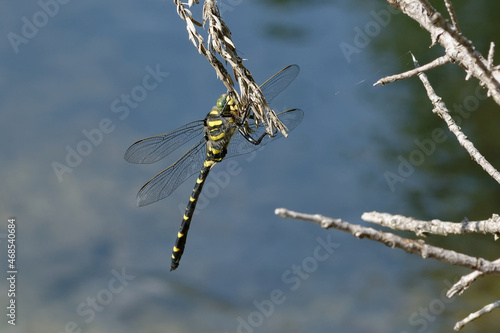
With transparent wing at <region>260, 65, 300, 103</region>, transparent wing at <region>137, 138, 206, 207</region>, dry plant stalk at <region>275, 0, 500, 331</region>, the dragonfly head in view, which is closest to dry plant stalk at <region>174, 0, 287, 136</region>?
dry plant stalk at <region>275, 0, 500, 331</region>

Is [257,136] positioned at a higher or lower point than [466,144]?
lower

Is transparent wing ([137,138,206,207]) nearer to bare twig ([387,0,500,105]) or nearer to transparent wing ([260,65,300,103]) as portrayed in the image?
transparent wing ([260,65,300,103])

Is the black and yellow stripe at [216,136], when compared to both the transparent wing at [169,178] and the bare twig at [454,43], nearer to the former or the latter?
→ the transparent wing at [169,178]

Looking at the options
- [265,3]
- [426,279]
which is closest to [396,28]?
[265,3]

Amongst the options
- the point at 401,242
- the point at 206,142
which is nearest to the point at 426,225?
the point at 401,242

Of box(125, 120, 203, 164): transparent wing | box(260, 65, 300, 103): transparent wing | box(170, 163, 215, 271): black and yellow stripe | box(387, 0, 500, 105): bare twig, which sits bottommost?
box(170, 163, 215, 271): black and yellow stripe

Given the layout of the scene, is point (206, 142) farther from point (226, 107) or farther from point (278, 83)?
point (278, 83)

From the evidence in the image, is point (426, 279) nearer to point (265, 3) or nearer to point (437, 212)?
point (437, 212)

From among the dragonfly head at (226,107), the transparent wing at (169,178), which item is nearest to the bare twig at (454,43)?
the dragonfly head at (226,107)
